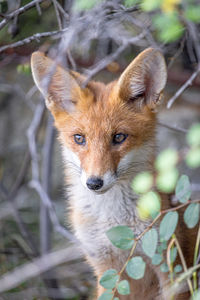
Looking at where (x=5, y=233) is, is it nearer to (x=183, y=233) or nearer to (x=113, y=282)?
(x=183, y=233)

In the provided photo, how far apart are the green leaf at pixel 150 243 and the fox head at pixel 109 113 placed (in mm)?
640

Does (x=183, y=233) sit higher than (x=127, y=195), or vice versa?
(x=127, y=195)

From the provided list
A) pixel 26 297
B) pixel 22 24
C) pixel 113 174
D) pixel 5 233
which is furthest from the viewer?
pixel 5 233

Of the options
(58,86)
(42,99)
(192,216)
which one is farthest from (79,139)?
(192,216)

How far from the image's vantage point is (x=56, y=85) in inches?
121

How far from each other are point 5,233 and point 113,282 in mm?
3098

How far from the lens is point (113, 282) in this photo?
2137 mm

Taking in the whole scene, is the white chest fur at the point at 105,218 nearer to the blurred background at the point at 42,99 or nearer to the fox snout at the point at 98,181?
the blurred background at the point at 42,99

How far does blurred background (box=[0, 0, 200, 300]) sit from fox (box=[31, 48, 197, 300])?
172 mm

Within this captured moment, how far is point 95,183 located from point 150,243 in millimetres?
644

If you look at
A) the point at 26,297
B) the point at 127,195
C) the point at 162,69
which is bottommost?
the point at 26,297

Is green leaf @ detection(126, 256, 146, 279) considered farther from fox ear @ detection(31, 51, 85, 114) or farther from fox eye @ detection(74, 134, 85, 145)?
fox ear @ detection(31, 51, 85, 114)

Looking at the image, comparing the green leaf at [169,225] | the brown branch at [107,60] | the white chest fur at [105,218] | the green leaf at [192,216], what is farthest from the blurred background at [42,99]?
the green leaf at [192,216]

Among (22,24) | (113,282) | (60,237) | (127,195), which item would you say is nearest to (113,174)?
(127,195)
